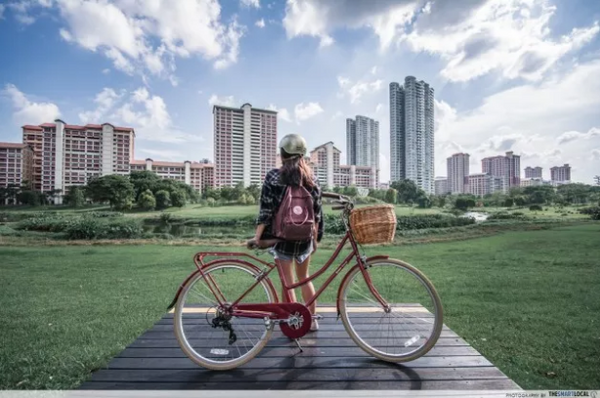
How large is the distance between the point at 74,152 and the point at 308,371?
1513 cm

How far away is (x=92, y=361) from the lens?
231 centimetres

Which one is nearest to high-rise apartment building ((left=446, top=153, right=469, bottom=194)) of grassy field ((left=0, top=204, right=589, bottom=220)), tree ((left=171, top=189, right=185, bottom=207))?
grassy field ((left=0, top=204, right=589, bottom=220))

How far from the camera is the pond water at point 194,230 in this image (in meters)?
12.5

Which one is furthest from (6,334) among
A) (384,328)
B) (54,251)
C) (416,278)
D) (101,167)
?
(101,167)

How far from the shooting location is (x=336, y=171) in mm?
15828

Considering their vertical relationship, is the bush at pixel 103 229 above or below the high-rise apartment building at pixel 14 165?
below

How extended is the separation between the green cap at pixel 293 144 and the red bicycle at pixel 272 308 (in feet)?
1.26

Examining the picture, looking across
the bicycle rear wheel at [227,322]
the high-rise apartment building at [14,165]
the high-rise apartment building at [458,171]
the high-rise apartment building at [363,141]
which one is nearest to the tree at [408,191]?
the high-rise apartment building at [363,141]

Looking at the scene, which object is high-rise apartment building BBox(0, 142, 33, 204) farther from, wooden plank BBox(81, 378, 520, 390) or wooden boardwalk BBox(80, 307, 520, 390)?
wooden plank BBox(81, 378, 520, 390)

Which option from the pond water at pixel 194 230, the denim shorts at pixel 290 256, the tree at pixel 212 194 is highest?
the tree at pixel 212 194

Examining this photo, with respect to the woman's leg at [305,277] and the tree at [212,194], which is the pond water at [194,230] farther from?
the woman's leg at [305,277]

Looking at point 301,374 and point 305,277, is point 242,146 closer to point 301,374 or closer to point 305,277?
point 305,277

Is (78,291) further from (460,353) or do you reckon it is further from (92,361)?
(460,353)

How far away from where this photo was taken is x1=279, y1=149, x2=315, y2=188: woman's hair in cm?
180
